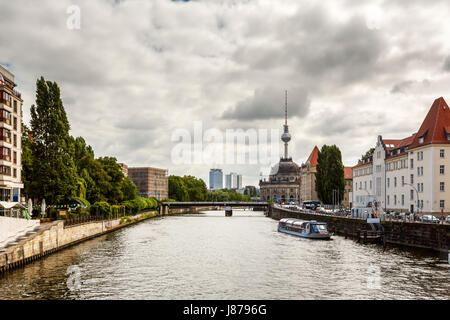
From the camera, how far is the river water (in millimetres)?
32406

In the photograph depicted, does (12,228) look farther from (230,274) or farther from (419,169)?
(419,169)

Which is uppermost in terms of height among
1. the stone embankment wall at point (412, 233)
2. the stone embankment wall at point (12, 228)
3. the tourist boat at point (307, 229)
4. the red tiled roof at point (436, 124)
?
the red tiled roof at point (436, 124)

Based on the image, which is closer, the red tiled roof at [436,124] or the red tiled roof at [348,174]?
the red tiled roof at [436,124]

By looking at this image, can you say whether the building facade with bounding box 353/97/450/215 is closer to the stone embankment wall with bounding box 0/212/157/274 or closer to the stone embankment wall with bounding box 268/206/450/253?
the stone embankment wall with bounding box 268/206/450/253

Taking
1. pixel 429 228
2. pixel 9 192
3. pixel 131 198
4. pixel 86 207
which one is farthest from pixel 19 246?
pixel 131 198

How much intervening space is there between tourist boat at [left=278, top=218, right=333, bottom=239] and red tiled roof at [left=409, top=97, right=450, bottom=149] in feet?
82.8

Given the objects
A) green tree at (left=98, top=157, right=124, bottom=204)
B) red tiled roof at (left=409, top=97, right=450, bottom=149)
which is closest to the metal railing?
green tree at (left=98, top=157, right=124, bottom=204)

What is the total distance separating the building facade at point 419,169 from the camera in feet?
253

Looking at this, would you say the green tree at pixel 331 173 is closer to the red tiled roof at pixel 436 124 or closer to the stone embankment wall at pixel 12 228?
the red tiled roof at pixel 436 124

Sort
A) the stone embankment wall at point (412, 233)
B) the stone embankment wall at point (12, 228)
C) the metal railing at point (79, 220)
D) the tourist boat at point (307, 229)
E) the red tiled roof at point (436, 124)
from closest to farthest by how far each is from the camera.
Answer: the stone embankment wall at point (12, 228) < the stone embankment wall at point (412, 233) < the metal railing at point (79, 220) < the tourist boat at point (307, 229) < the red tiled roof at point (436, 124)

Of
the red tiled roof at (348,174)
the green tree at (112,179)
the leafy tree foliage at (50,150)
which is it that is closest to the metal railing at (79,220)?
the leafy tree foliage at (50,150)

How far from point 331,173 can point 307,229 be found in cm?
4761

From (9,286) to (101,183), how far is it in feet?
231
